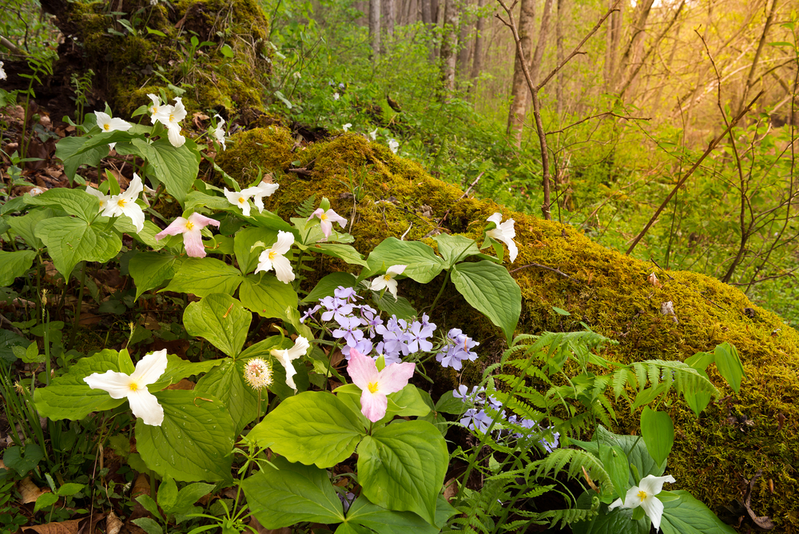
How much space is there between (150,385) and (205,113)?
270cm

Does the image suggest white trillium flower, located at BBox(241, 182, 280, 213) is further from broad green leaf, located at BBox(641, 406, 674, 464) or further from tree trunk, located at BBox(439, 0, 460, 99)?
tree trunk, located at BBox(439, 0, 460, 99)

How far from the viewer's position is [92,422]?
4.74 ft

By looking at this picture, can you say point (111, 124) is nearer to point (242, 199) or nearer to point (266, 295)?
point (242, 199)

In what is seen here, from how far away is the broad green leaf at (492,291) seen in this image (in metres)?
1.65

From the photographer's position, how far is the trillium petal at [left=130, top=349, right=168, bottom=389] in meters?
1.10

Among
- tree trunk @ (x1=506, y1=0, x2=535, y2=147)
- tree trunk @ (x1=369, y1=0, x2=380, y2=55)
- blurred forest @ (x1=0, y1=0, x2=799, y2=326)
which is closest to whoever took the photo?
blurred forest @ (x1=0, y1=0, x2=799, y2=326)

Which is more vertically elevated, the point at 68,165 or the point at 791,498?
the point at 68,165

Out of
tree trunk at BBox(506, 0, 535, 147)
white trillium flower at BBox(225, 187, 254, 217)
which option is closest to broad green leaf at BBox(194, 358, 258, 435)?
white trillium flower at BBox(225, 187, 254, 217)

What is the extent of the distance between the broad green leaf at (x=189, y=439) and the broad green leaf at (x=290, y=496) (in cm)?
12

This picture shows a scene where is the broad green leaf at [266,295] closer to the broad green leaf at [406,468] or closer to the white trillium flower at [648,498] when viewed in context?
the broad green leaf at [406,468]

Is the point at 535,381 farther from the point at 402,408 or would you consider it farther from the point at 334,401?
the point at 334,401

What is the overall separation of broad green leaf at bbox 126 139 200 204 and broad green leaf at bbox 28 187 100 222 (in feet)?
1.06

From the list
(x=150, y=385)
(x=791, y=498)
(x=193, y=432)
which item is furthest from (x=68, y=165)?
(x=791, y=498)

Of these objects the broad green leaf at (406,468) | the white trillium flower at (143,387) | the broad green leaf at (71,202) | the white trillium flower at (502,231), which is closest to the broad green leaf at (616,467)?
the broad green leaf at (406,468)
